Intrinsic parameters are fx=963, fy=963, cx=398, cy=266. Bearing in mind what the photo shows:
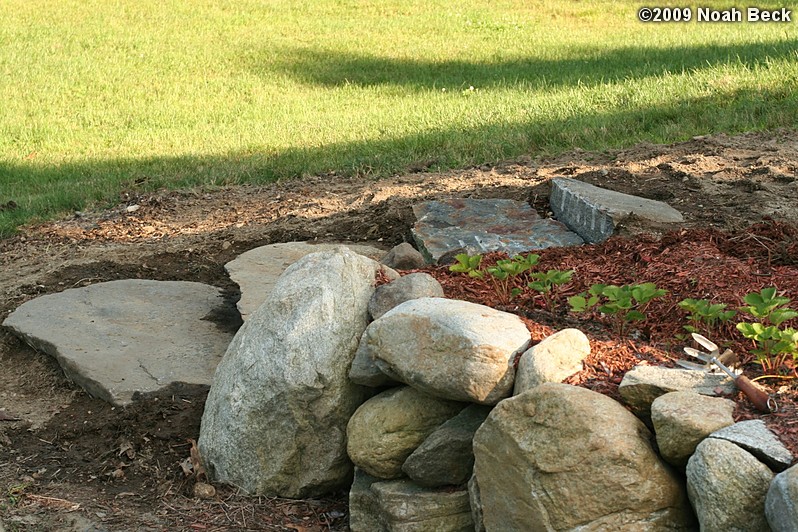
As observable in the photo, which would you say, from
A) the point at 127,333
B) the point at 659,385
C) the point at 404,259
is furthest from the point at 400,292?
the point at 127,333

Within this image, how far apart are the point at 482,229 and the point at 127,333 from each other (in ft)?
6.65

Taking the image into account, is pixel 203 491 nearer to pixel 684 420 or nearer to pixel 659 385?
pixel 659 385

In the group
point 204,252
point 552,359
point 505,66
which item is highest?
point 552,359

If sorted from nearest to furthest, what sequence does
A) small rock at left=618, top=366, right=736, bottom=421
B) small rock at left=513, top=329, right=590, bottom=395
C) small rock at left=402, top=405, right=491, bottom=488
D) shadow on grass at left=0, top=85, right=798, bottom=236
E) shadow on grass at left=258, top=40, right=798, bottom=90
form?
1. small rock at left=618, top=366, right=736, bottom=421
2. small rock at left=513, top=329, right=590, bottom=395
3. small rock at left=402, top=405, right=491, bottom=488
4. shadow on grass at left=0, top=85, right=798, bottom=236
5. shadow on grass at left=258, top=40, right=798, bottom=90

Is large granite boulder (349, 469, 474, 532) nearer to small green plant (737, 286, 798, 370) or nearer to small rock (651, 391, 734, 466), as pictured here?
small rock (651, 391, 734, 466)

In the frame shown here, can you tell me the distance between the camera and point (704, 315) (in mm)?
3439

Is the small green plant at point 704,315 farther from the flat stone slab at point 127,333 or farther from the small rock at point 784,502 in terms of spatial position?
the flat stone slab at point 127,333

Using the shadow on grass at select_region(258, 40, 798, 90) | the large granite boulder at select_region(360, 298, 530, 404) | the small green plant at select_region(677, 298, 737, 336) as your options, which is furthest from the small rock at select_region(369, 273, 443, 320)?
the shadow on grass at select_region(258, 40, 798, 90)

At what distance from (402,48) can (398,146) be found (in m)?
8.62

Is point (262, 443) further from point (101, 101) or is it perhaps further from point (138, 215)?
point (101, 101)

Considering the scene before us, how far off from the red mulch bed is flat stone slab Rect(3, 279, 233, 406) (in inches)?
53.8

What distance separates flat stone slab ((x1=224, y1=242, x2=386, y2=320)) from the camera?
16.8 ft

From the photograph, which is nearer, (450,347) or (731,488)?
(731,488)

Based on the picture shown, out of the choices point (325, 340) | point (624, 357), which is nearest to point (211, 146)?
point (325, 340)
